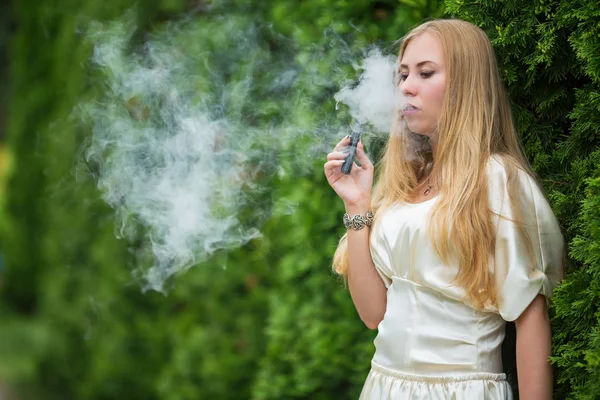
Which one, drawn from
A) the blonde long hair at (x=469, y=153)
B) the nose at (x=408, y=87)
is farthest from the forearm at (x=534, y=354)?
the nose at (x=408, y=87)

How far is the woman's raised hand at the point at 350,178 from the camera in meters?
2.42

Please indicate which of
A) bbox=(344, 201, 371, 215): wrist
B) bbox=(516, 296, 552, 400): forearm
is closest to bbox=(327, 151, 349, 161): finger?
bbox=(344, 201, 371, 215): wrist

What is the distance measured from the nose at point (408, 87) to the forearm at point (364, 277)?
14.7 inches

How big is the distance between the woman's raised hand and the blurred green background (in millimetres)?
486

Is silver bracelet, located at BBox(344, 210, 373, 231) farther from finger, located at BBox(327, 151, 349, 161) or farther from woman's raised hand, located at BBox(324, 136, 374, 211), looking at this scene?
finger, located at BBox(327, 151, 349, 161)

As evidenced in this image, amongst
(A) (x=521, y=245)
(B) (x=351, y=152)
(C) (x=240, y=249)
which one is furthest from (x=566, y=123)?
(C) (x=240, y=249)

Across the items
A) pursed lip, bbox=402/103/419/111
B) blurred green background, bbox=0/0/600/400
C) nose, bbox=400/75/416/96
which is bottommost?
blurred green background, bbox=0/0/600/400

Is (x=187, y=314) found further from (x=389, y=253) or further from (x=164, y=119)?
(x=389, y=253)

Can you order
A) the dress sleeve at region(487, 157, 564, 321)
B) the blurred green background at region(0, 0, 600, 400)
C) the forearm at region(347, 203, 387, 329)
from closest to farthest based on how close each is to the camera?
1. the dress sleeve at region(487, 157, 564, 321)
2. the blurred green background at region(0, 0, 600, 400)
3. the forearm at region(347, 203, 387, 329)

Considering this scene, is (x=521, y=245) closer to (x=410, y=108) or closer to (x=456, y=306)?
(x=456, y=306)

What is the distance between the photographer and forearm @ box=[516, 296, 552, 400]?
2086 millimetres

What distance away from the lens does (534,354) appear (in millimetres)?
2096

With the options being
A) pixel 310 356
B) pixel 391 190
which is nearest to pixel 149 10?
pixel 310 356

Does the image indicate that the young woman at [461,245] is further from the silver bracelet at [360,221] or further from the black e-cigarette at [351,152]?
the black e-cigarette at [351,152]
